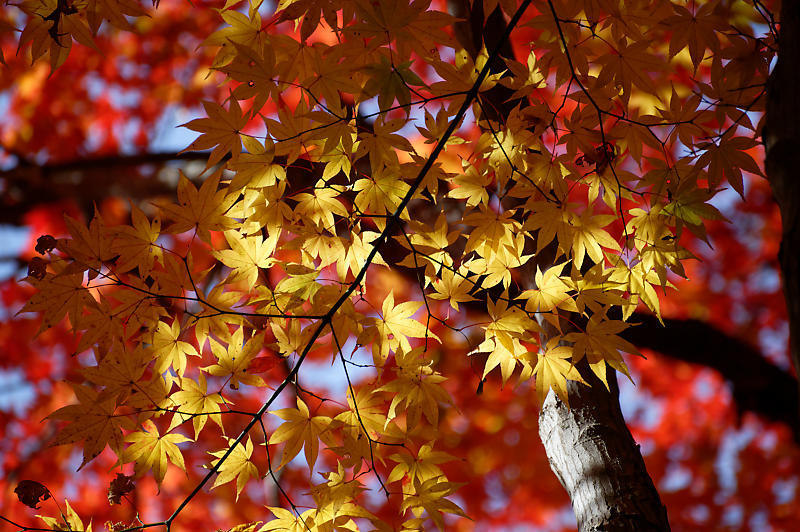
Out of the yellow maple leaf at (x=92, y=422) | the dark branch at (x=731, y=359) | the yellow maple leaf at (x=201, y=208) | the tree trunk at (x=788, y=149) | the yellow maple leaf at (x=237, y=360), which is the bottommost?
the tree trunk at (x=788, y=149)

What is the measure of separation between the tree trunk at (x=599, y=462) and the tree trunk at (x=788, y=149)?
2.50 ft

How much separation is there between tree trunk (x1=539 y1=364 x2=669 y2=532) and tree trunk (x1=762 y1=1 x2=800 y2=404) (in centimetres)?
76

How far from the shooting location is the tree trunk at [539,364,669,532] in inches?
50.6

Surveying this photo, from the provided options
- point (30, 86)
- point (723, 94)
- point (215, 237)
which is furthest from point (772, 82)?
point (30, 86)

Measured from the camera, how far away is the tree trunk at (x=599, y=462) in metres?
1.28

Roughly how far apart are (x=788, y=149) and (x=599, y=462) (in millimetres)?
921

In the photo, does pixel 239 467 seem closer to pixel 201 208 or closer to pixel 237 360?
pixel 237 360

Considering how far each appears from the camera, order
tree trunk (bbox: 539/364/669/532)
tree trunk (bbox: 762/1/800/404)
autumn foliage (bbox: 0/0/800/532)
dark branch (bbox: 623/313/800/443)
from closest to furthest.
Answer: tree trunk (bbox: 762/1/800/404) → autumn foliage (bbox: 0/0/800/532) → tree trunk (bbox: 539/364/669/532) → dark branch (bbox: 623/313/800/443)

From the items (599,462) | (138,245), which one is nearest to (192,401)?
(138,245)

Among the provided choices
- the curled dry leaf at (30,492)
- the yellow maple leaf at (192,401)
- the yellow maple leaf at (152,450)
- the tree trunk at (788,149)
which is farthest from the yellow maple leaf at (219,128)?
the tree trunk at (788,149)

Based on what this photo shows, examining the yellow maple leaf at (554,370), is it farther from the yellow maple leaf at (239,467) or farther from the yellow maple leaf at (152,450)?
the yellow maple leaf at (152,450)

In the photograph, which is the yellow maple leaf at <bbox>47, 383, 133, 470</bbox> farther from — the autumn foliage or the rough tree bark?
the rough tree bark

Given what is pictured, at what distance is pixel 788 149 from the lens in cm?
67

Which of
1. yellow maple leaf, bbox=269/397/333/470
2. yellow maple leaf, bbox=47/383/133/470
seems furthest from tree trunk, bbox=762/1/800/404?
yellow maple leaf, bbox=47/383/133/470
